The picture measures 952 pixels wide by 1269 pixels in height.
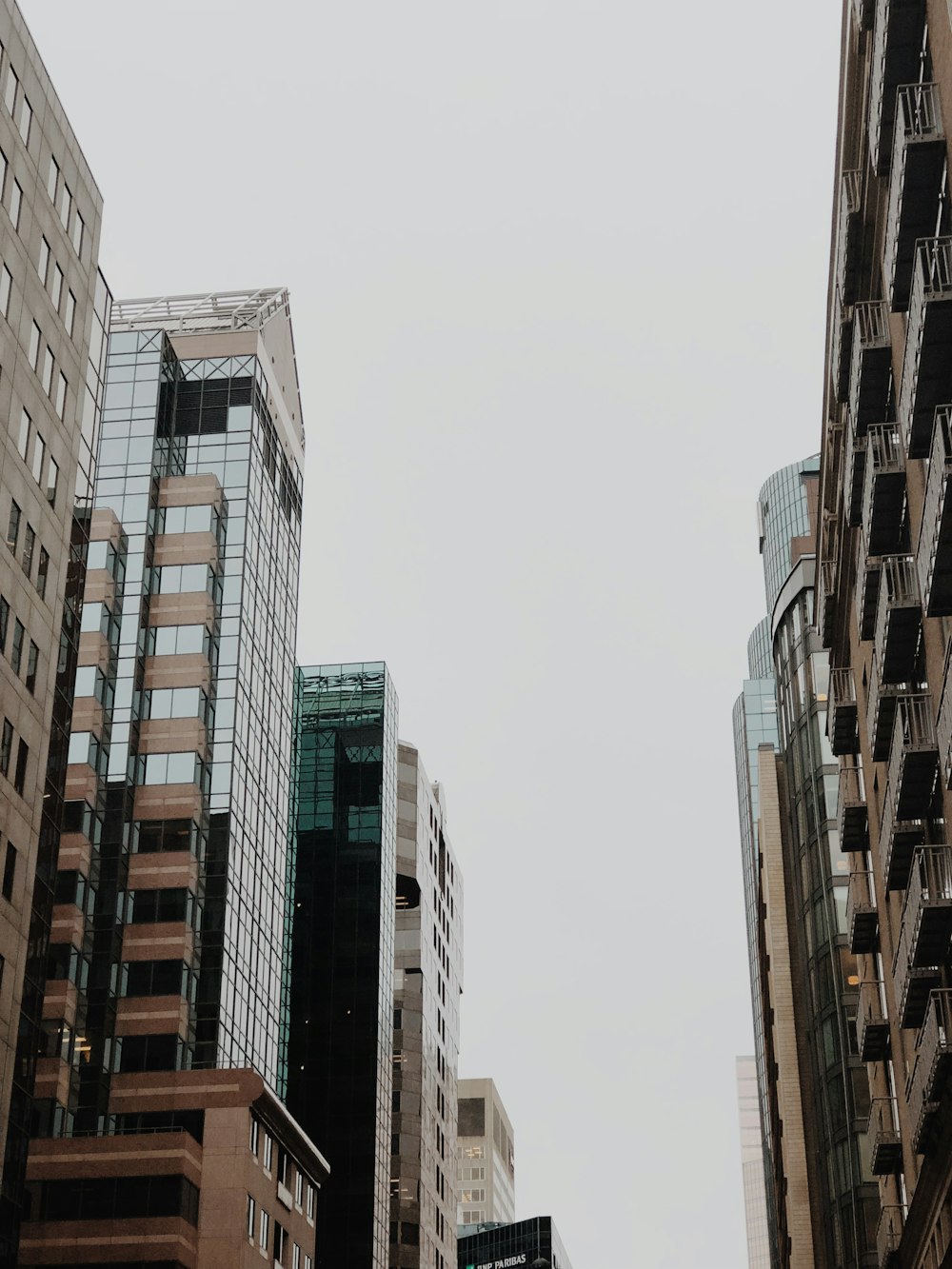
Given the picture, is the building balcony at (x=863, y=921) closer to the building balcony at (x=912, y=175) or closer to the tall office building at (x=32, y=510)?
the building balcony at (x=912, y=175)

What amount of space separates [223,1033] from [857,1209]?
106ft

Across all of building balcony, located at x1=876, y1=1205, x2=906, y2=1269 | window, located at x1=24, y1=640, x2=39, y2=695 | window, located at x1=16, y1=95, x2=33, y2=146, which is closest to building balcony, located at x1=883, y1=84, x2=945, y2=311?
building balcony, located at x1=876, y1=1205, x2=906, y2=1269

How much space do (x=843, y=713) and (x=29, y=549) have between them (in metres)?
27.1

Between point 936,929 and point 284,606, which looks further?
point 284,606

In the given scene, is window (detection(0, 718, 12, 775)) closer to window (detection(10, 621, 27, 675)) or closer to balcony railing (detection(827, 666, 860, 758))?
window (detection(10, 621, 27, 675))

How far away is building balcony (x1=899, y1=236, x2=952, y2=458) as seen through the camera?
28952 mm

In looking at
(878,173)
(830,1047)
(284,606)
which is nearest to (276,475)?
(284,606)

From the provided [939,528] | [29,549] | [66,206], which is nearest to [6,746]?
[29,549]

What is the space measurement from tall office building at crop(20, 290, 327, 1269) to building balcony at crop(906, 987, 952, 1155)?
143ft

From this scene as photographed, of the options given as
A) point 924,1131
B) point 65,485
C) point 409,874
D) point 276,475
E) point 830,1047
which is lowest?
point 924,1131

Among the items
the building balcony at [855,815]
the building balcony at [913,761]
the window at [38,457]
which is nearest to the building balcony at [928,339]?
the building balcony at [913,761]

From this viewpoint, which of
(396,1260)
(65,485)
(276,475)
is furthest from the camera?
(396,1260)

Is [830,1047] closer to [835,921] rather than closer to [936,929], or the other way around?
[835,921]

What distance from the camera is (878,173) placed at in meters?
37.3
